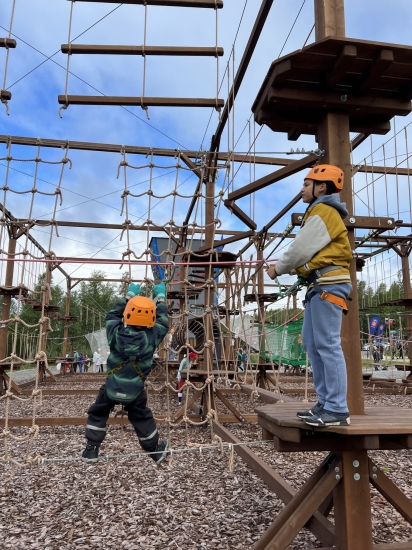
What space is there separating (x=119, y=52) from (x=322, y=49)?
344 centimetres

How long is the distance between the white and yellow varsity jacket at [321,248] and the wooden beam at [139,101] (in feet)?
11.4

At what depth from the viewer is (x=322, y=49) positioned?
2.06 m

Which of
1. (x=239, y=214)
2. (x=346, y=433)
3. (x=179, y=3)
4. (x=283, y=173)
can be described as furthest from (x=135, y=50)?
(x=346, y=433)

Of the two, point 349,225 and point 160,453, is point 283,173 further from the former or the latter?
point 160,453

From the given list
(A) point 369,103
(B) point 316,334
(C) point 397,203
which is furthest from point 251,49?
(C) point 397,203

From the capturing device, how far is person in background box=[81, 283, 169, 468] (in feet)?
8.31

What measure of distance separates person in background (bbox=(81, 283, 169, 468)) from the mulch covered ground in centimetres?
43

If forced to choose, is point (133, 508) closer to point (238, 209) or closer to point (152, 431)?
point (152, 431)

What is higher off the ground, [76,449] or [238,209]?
[238,209]

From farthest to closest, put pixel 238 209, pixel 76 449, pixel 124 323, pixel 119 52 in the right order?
pixel 238 209 → pixel 119 52 → pixel 76 449 → pixel 124 323

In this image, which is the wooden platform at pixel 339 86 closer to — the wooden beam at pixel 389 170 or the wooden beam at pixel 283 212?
the wooden beam at pixel 283 212

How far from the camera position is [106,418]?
2684mm

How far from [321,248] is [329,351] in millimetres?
438

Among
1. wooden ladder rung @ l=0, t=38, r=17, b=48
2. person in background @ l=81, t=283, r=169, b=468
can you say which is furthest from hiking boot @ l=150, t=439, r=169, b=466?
wooden ladder rung @ l=0, t=38, r=17, b=48
